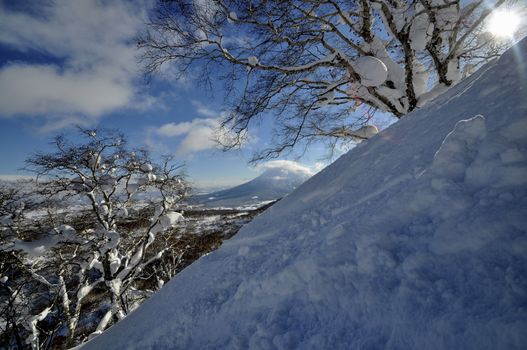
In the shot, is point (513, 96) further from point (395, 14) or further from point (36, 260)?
point (36, 260)

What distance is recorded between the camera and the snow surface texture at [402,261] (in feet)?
4.07

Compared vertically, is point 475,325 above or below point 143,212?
below

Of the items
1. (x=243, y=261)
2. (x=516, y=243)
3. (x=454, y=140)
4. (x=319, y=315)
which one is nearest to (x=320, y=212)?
(x=243, y=261)

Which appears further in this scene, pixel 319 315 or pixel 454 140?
pixel 454 140

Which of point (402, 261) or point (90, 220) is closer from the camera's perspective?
point (402, 261)

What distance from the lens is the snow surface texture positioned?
1.24 m

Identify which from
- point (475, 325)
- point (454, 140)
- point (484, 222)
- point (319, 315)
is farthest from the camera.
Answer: point (454, 140)

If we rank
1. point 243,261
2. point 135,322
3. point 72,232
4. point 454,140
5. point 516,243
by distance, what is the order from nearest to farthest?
1. point 516,243
2. point 454,140
3. point 243,261
4. point 135,322
5. point 72,232

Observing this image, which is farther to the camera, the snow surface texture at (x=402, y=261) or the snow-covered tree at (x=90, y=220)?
the snow-covered tree at (x=90, y=220)

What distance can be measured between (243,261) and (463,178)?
2.05m

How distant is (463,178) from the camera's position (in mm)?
1678

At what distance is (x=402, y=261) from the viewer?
1.58m

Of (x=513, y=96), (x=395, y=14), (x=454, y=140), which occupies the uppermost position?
(x=395, y=14)

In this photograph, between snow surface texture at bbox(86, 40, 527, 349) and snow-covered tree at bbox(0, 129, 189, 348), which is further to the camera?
snow-covered tree at bbox(0, 129, 189, 348)
